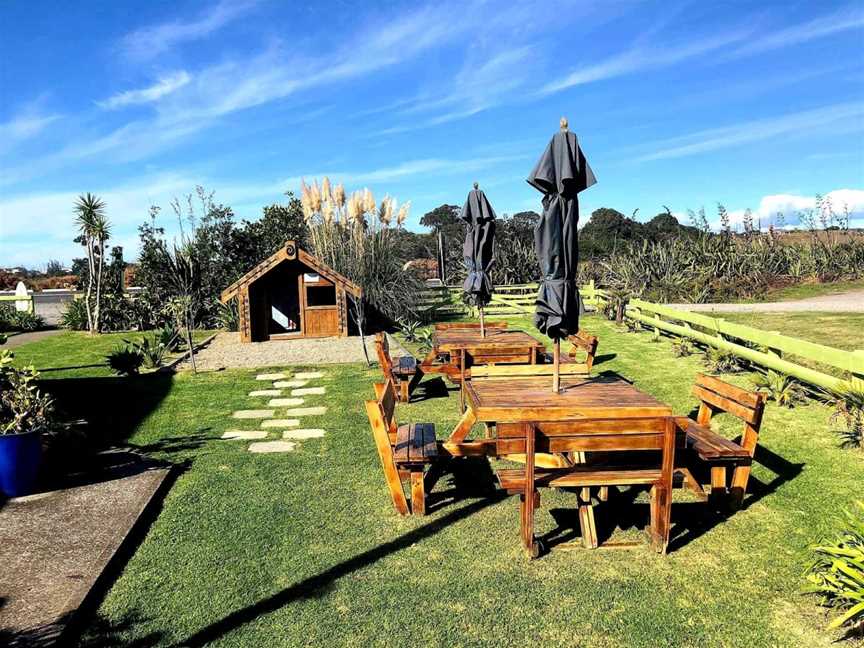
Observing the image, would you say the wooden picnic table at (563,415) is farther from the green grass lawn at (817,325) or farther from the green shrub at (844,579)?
the green grass lawn at (817,325)

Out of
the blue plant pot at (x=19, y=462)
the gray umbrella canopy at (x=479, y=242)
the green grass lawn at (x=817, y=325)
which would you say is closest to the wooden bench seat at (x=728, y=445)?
the gray umbrella canopy at (x=479, y=242)

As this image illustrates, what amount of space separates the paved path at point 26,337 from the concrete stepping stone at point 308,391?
35.5 ft

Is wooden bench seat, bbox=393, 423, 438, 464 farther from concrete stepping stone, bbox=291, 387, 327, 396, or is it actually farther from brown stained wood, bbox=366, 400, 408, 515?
concrete stepping stone, bbox=291, 387, 327, 396

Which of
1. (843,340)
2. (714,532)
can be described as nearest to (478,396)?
(714,532)

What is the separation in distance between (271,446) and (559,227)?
391cm

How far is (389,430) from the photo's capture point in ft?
16.2

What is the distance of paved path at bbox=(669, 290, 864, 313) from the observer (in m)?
15.6

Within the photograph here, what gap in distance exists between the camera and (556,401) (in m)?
4.51

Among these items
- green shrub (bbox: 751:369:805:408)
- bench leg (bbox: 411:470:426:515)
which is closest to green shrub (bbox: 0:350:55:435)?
bench leg (bbox: 411:470:426:515)

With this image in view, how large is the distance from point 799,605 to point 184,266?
34.4 ft

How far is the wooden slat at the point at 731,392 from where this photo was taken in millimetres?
4543

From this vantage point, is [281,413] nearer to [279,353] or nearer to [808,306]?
[279,353]

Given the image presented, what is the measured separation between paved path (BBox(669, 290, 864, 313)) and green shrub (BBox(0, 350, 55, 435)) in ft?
52.9

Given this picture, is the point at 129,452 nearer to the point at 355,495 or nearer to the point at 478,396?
the point at 355,495
